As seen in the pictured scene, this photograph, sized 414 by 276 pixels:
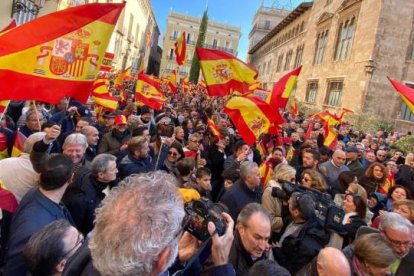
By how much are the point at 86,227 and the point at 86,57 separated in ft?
6.08

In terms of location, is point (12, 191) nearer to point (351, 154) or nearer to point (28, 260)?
point (28, 260)

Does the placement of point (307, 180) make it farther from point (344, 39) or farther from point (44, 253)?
point (344, 39)

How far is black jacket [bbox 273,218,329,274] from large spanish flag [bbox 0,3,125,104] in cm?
259

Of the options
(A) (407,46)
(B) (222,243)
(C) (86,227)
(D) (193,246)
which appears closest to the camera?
(B) (222,243)

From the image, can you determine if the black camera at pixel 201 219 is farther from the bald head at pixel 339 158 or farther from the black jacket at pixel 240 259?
the bald head at pixel 339 158

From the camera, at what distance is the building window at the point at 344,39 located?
852 inches

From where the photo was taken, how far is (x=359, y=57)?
19406mm

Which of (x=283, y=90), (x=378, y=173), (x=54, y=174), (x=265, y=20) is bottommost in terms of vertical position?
(x=54, y=174)

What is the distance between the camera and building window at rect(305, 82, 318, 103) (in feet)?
84.2

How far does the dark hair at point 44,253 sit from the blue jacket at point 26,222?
260mm

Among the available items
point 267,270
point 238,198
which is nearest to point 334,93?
point 238,198

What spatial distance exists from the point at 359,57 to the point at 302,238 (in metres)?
18.4

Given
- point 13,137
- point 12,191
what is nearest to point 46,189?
point 12,191

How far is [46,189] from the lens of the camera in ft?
8.71
